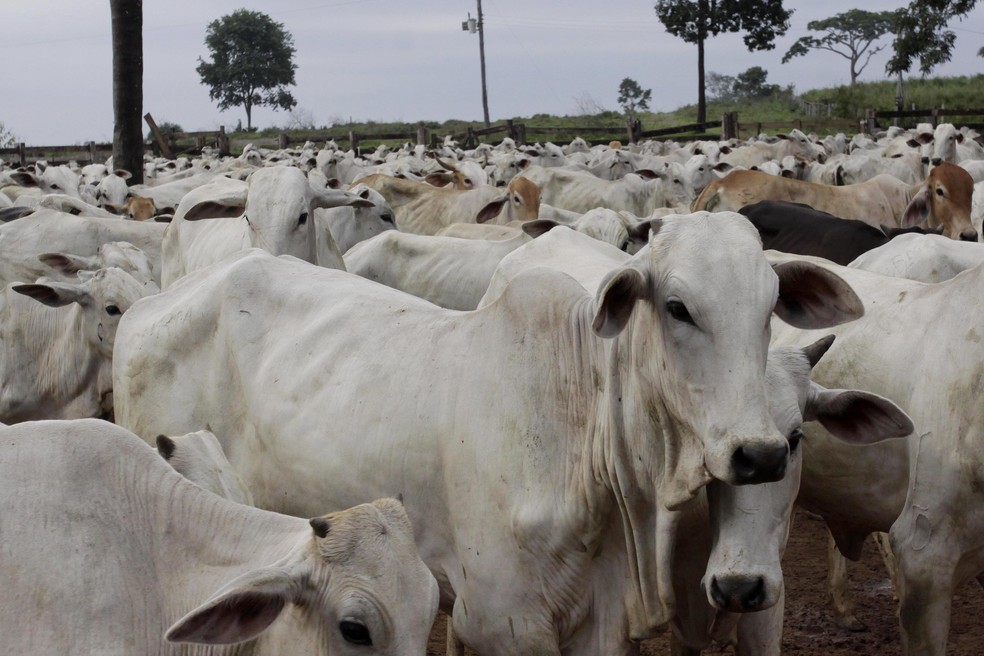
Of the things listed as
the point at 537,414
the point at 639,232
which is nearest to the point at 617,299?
the point at 537,414

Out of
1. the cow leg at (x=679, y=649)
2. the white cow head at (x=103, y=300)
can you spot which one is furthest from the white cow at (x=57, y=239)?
the cow leg at (x=679, y=649)

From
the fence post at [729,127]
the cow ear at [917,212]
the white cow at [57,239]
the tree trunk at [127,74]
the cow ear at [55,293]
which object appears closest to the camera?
the cow ear at [55,293]

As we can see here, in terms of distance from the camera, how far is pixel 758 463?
2.80 metres

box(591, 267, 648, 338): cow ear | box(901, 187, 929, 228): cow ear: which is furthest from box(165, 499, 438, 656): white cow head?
box(901, 187, 929, 228): cow ear

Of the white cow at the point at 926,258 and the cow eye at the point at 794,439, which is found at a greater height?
the white cow at the point at 926,258

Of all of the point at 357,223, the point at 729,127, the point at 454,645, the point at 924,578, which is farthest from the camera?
the point at 729,127

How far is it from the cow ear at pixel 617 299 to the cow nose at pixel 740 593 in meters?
0.72

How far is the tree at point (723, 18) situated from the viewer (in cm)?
A: 4250

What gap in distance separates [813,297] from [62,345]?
4815 millimetres

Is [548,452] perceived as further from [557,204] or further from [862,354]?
[557,204]

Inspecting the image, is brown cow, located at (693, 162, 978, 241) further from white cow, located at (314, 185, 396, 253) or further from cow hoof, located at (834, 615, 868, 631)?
cow hoof, located at (834, 615, 868, 631)

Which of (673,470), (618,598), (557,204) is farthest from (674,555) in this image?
(557,204)

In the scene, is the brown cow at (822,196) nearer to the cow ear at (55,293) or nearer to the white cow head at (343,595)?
the cow ear at (55,293)

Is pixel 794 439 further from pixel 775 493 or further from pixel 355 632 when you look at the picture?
pixel 355 632
